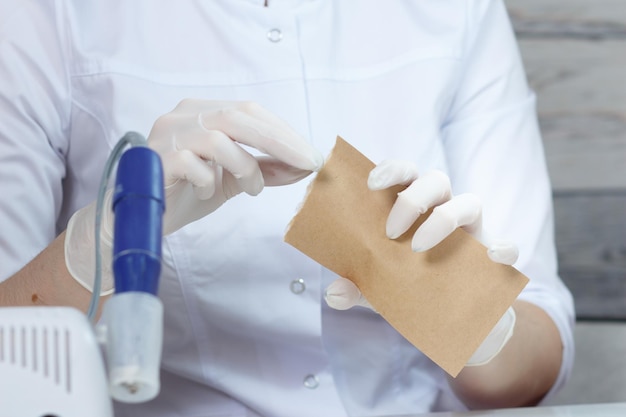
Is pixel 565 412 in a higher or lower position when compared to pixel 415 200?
lower

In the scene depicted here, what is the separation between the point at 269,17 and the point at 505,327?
17.5 inches

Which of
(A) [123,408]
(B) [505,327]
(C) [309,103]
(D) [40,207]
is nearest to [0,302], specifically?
(D) [40,207]

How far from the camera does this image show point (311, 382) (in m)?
0.97

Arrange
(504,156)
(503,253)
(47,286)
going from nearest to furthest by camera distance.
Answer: (503,253) < (47,286) < (504,156)

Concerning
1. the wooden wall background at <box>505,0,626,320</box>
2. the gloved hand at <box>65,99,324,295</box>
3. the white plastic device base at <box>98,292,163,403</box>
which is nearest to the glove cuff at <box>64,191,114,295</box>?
the gloved hand at <box>65,99,324,295</box>

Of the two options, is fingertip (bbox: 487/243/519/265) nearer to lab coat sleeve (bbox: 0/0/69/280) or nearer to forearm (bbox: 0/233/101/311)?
forearm (bbox: 0/233/101/311)

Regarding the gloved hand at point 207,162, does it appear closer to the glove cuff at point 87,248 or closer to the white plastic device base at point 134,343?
the glove cuff at point 87,248

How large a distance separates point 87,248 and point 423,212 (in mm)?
319

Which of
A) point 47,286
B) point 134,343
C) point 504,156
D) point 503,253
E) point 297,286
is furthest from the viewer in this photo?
point 504,156

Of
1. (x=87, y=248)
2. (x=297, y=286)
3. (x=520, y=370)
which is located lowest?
(x=520, y=370)

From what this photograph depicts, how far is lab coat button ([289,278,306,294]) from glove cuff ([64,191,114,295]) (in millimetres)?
228

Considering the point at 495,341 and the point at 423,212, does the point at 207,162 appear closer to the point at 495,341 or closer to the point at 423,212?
the point at 423,212

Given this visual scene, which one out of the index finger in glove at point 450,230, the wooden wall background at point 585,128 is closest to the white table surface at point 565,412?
the index finger in glove at point 450,230

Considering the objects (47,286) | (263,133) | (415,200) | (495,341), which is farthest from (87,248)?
(495,341)
